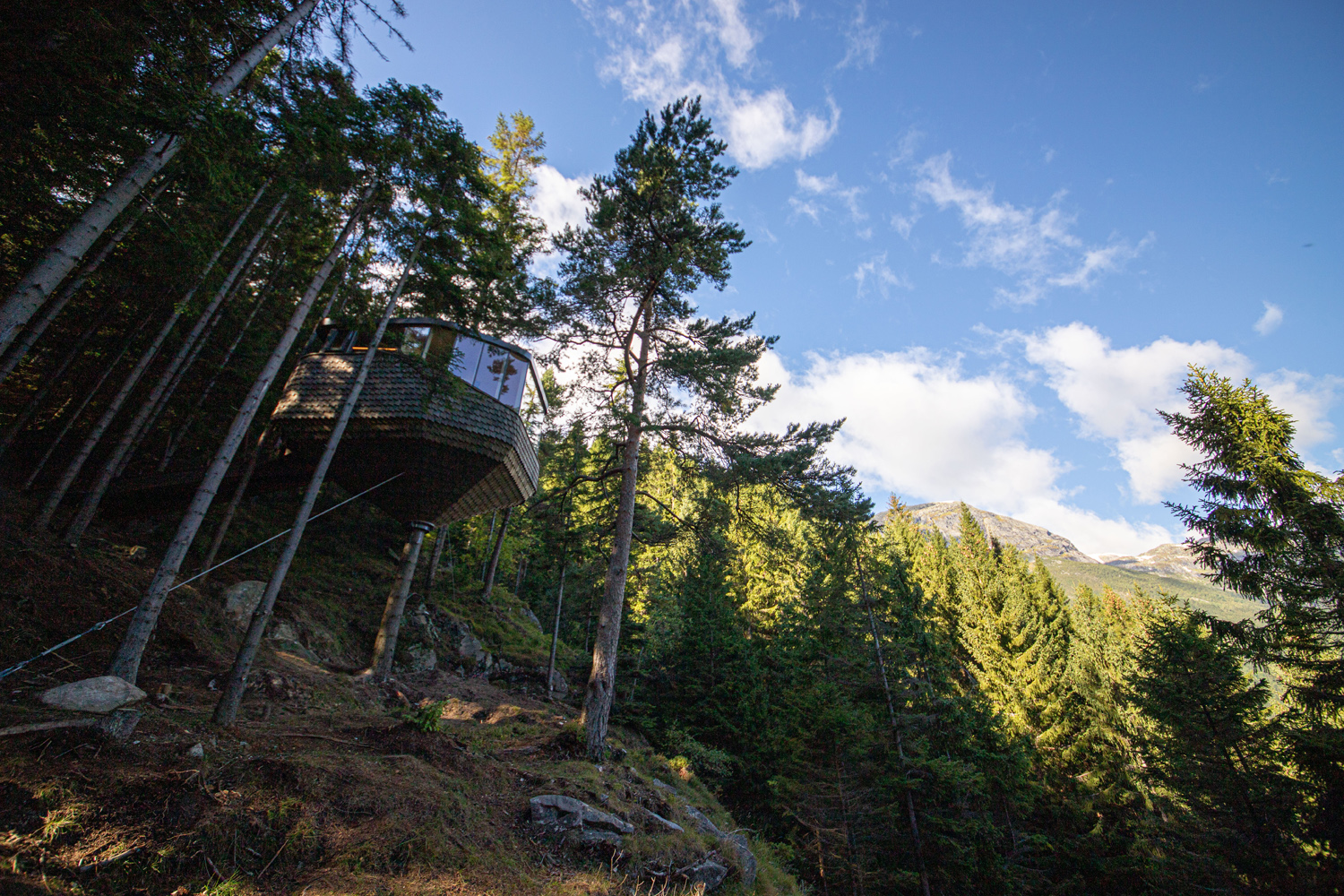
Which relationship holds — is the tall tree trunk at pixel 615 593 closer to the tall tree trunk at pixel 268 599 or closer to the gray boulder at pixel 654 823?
the gray boulder at pixel 654 823

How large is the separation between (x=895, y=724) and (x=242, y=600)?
19701 millimetres

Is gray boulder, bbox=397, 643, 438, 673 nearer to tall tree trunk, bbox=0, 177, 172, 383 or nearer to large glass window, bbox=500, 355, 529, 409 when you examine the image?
large glass window, bbox=500, 355, 529, 409

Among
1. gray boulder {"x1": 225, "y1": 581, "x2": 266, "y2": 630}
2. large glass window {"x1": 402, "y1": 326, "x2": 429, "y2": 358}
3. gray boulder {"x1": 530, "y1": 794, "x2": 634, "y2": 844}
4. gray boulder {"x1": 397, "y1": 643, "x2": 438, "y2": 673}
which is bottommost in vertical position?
gray boulder {"x1": 530, "y1": 794, "x2": 634, "y2": 844}

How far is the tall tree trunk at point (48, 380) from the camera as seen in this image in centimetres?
1140

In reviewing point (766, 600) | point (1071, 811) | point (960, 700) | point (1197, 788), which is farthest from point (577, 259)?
point (1071, 811)

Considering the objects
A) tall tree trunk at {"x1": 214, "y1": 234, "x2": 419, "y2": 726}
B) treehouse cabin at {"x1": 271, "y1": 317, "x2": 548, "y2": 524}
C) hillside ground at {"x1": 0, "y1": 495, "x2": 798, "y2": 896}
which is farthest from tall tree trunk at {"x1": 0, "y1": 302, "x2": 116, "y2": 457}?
tall tree trunk at {"x1": 214, "y1": 234, "x2": 419, "y2": 726}

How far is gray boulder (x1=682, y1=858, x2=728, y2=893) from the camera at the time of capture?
23.1 ft

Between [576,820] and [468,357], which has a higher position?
[468,357]

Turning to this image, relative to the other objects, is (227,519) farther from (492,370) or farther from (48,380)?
(492,370)

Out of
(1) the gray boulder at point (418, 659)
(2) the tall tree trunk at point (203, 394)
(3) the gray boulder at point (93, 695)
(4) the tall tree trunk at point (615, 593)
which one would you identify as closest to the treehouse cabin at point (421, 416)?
(2) the tall tree trunk at point (203, 394)

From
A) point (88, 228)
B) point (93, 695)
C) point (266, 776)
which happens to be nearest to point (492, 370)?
point (88, 228)

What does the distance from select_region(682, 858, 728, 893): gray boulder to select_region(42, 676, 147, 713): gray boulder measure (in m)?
7.12

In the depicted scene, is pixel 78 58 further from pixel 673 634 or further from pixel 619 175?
pixel 673 634

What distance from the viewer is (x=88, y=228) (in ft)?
17.5
